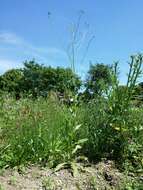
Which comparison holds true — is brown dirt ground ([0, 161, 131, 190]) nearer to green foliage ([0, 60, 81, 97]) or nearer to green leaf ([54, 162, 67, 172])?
green leaf ([54, 162, 67, 172])

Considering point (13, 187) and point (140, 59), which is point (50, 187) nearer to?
point (13, 187)

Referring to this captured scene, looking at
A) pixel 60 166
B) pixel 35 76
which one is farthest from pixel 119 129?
pixel 35 76

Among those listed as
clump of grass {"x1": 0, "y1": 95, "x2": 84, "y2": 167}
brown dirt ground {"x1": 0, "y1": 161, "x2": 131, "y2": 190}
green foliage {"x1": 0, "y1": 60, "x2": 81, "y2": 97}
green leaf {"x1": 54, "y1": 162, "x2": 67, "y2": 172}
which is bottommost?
brown dirt ground {"x1": 0, "y1": 161, "x2": 131, "y2": 190}

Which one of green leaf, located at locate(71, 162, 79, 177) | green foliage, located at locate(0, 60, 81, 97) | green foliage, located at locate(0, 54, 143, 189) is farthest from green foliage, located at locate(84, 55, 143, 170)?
green foliage, located at locate(0, 60, 81, 97)

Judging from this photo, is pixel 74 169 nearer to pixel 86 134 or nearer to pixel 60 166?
pixel 60 166

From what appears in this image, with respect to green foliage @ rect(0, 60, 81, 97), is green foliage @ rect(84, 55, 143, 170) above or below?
below

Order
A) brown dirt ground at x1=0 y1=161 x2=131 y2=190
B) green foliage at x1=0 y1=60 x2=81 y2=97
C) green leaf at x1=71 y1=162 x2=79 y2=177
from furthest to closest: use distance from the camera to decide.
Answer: green foliage at x1=0 y1=60 x2=81 y2=97 < green leaf at x1=71 y1=162 x2=79 y2=177 < brown dirt ground at x1=0 y1=161 x2=131 y2=190

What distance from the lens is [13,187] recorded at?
18.5 feet

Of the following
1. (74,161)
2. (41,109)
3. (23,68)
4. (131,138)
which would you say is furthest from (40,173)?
(23,68)

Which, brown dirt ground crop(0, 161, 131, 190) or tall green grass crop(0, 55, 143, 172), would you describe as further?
tall green grass crop(0, 55, 143, 172)

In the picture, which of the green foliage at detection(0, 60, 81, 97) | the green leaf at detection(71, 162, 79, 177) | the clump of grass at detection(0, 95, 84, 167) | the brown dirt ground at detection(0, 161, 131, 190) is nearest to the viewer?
the brown dirt ground at detection(0, 161, 131, 190)

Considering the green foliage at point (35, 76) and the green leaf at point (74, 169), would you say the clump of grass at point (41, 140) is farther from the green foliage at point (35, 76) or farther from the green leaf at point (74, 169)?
the green foliage at point (35, 76)

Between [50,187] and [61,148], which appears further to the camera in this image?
[61,148]

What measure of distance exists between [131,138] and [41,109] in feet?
6.30
